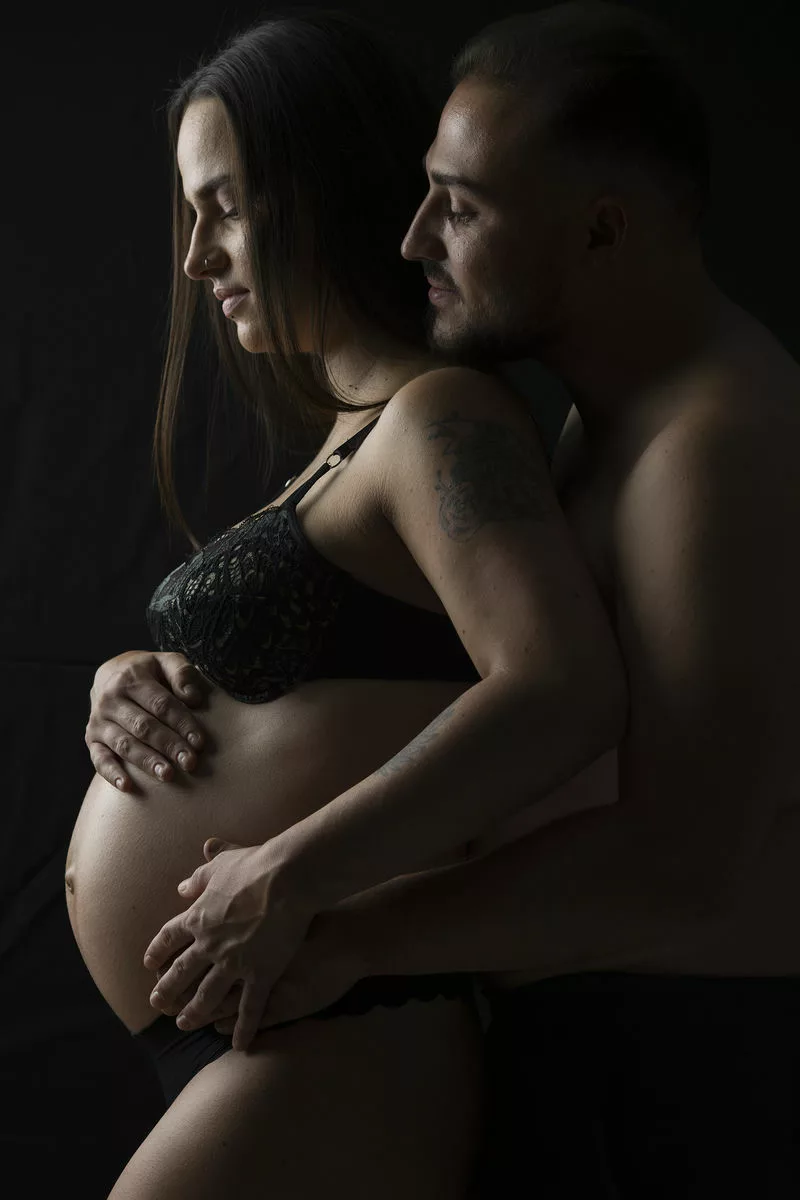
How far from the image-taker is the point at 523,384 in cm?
214

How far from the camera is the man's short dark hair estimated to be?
1.17 m

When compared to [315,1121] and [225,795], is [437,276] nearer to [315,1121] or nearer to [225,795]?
[225,795]

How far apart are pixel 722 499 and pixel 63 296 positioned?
4.68 feet

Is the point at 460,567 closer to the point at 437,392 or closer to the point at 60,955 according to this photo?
the point at 437,392

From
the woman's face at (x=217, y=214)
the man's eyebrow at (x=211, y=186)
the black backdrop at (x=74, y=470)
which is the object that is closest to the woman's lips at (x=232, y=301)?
the woman's face at (x=217, y=214)

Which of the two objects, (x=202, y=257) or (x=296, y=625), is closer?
(x=296, y=625)

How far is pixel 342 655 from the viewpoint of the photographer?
47.9 inches

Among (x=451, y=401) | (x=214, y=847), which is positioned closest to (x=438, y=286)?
(x=451, y=401)

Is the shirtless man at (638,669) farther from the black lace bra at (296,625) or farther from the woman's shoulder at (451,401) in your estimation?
the black lace bra at (296,625)

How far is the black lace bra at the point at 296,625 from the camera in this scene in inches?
47.6

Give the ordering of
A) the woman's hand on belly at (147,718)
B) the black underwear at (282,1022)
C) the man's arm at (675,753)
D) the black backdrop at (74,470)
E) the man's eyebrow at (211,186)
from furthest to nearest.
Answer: the black backdrop at (74,470) → the man's eyebrow at (211,186) → the woman's hand on belly at (147,718) → the black underwear at (282,1022) → the man's arm at (675,753)

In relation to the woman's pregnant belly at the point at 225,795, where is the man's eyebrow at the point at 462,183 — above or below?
above

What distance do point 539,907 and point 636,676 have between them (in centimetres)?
21

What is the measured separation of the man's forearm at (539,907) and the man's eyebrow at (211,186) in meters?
0.77
